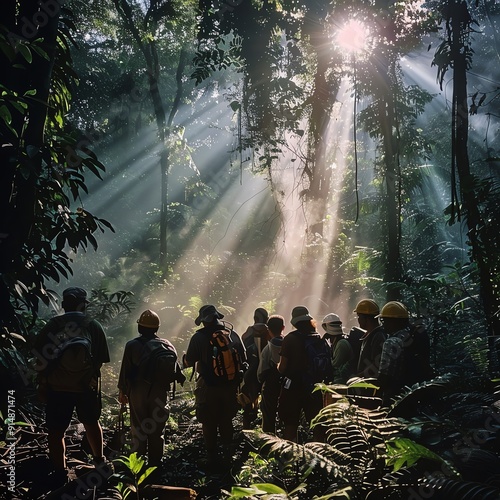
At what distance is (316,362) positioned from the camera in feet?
20.9

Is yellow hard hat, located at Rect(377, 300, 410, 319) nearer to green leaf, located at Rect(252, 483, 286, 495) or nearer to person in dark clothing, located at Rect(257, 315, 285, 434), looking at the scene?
person in dark clothing, located at Rect(257, 315, 285, 434)

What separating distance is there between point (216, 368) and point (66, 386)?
1918mm

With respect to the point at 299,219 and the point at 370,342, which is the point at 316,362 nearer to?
the point at 370,342

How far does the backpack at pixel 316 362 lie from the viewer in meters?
6.36

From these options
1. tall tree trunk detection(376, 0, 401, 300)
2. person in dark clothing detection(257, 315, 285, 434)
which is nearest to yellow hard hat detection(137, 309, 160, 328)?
person in dark clothing detection(257, 315, 285, 434)

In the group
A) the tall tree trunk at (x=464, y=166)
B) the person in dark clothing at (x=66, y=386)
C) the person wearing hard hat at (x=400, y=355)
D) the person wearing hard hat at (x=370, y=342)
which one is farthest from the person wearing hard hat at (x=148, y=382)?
the tall tree trunk at (x=464, y=166)

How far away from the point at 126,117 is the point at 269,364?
25519 mm

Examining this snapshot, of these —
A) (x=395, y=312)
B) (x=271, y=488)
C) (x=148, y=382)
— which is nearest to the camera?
(x=271, y=488)

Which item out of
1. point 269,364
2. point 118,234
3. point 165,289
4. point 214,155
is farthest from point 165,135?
point 214,155

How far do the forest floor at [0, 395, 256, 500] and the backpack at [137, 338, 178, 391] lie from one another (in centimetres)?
104

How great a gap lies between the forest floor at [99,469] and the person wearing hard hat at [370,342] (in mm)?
1974

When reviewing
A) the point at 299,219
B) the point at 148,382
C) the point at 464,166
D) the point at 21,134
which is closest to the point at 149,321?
the point at 148,382

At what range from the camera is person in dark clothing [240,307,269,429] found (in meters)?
8.41

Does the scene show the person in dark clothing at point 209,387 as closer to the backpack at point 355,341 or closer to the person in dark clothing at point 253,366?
the person in dark clothing at point 253,366
